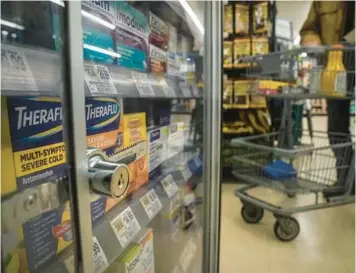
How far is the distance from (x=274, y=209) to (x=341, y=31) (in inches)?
54.2

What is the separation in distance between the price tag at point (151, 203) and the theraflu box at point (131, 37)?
1.20 feet

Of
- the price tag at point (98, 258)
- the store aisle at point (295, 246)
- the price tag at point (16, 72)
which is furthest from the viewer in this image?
the store aisle at point (295, 246)

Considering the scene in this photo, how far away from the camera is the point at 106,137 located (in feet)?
2.42

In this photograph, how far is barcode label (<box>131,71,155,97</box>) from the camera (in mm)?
793

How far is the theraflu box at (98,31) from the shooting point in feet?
2.17

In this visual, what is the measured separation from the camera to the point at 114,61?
0.79 meters

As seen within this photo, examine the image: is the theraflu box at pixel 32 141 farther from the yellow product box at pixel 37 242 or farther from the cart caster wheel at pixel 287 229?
the cart caster wheel at pixel 287 229

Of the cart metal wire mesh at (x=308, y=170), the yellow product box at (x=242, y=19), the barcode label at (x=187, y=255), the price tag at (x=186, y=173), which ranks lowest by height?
the barcode label at (x=187, y=255)

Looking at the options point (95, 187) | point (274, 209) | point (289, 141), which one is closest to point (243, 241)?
point (274, 209)

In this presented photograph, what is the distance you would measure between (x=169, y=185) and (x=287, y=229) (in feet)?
3.57

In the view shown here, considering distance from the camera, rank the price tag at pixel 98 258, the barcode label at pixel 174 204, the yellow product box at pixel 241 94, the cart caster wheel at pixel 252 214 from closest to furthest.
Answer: the price tag at pixel 98 258, the barcode label at pixel 174 204, the cart caster wheel at pixel 252 214, the yellow product box at pixel 241 94

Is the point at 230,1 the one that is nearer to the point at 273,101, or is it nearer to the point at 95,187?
the point at 273,101

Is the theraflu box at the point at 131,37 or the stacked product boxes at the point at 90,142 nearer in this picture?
the stacked product boxes at the point at 90,142

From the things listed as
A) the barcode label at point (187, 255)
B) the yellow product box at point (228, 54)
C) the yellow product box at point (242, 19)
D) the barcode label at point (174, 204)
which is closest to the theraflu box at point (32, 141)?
the barcode label at point (174, 204)
